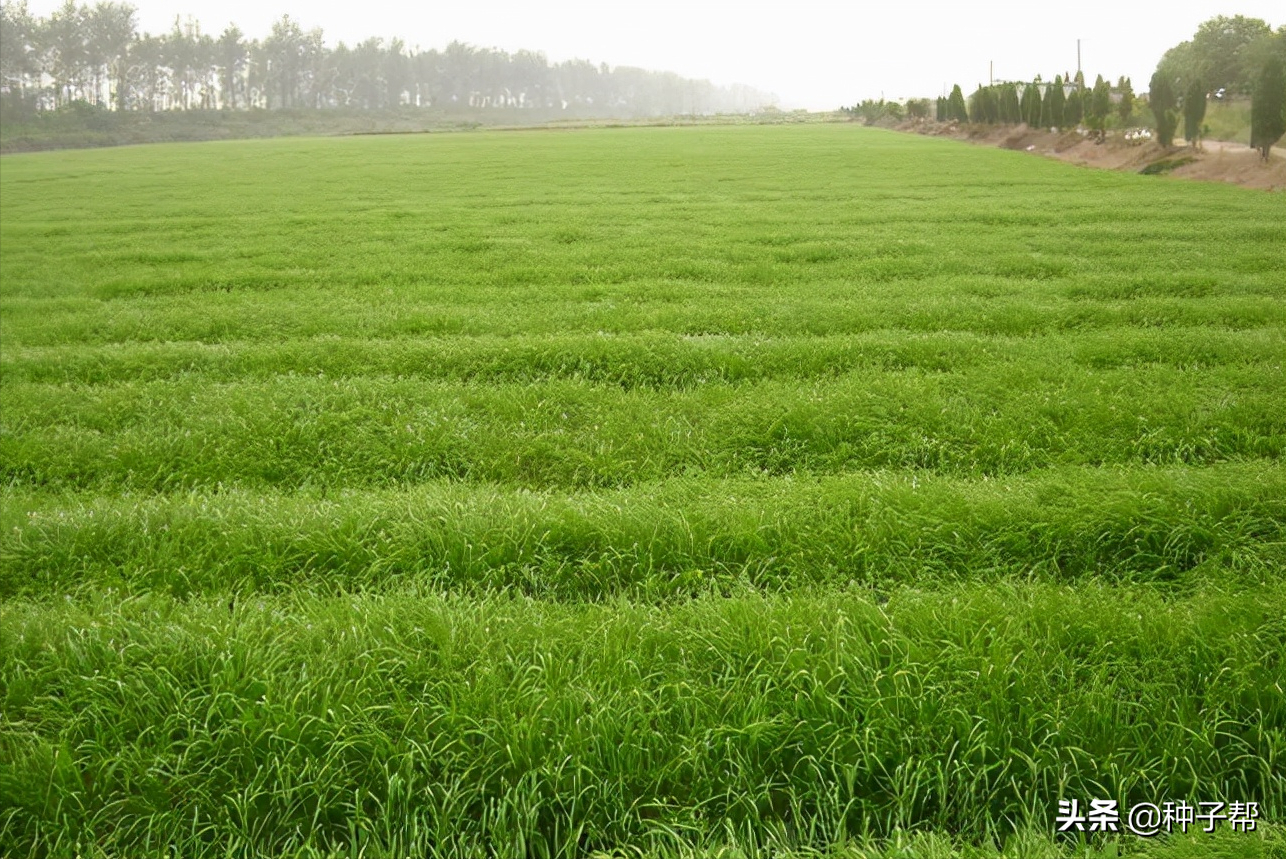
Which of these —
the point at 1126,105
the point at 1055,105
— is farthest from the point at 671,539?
the point at 1055,105

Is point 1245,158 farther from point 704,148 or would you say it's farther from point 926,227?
point 704,148

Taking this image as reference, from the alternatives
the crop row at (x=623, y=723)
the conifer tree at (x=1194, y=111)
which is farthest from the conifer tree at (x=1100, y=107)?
the crop row at (x=623, y=723)

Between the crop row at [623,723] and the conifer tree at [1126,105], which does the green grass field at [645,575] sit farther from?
the conifer tree at [1126,105]

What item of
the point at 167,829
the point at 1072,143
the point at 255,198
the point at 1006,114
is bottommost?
the point at 167,829

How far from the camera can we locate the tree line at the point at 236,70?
10100 cm

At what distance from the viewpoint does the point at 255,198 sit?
2744 centimetres

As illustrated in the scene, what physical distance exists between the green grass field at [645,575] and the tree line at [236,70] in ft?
381

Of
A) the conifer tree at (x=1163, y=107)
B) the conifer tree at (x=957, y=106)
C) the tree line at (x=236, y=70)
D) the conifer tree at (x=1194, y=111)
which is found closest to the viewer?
the conifer tree at (x=1194, y=111)

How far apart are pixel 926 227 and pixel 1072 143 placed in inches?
1243

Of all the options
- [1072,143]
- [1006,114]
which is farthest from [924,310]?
[1006,114]

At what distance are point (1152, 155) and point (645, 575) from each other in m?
37.6

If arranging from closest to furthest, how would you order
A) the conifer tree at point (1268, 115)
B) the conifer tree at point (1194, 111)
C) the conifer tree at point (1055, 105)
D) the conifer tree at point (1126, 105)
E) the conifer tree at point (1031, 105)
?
the conifer tree at point (1268, 115) < the conifer tree at point (1194, 111) < the conifer tree at point (1126, 105) < the conifer tree at point (1055, 105) < the conifer tree at point (1031, 105)

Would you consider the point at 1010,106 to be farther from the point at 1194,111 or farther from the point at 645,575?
the point at 645,575

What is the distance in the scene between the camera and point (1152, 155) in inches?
1313
